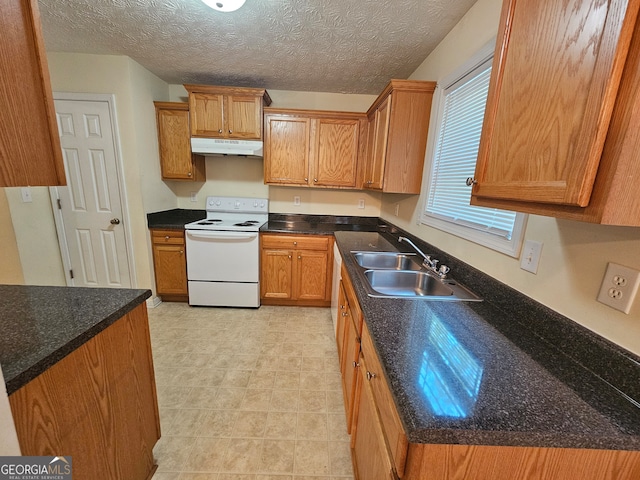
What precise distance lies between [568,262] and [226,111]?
113 inches

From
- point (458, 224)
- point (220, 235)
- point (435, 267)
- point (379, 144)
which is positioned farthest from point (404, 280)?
→ point (220, 235)

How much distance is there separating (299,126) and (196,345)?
2382mm

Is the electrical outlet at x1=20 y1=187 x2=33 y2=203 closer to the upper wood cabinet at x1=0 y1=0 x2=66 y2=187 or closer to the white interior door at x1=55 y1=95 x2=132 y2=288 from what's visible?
the white interior door at x1=55 y1=95 x2=132 y2=288

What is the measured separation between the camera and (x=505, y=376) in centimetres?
67

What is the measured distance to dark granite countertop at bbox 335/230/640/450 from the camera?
0.51 metres

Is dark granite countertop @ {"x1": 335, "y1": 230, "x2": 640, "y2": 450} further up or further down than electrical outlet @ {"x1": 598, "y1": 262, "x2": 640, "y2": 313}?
further down

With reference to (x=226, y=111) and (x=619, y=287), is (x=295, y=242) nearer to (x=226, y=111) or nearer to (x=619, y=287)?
(x=226, y=111)

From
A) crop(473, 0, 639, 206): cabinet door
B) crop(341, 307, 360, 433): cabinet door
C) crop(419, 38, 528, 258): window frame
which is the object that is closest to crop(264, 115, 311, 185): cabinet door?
crop(419, 38, 528, 258): window frame

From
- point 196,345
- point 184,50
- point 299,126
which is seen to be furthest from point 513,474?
point 184,50

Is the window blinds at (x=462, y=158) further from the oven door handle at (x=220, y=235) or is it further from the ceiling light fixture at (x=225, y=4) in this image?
the oven door handle at (x=220, y=235)

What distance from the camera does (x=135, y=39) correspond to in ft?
6.44

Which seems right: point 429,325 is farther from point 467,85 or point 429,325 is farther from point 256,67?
point 256,67

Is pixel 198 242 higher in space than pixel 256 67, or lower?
lower

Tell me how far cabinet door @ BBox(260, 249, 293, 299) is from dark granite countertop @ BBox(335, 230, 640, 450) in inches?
70.6
